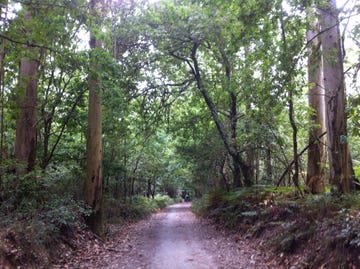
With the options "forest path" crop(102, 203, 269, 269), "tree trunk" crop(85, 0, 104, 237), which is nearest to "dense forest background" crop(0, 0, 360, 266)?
"tree trunk" crop(85, 0, 104, 237)

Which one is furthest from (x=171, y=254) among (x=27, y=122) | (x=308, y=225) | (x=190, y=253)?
(x=27, y=122)

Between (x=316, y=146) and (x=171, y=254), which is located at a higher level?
(x=316, y=146)

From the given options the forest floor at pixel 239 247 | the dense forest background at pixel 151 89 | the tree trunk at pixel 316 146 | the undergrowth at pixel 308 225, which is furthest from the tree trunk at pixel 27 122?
the tree trunk at pixel 316 146

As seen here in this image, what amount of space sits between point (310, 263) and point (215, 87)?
10837 millimetres

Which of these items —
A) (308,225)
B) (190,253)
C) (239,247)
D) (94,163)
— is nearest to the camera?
(308,225)

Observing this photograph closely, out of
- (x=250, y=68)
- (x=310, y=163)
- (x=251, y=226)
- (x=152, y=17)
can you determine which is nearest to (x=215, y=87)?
(x=250, y=68)

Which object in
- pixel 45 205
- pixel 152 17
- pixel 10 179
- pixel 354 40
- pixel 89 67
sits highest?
pixel 152 17

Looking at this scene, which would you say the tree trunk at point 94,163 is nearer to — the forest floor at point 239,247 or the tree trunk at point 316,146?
the forest floor at point 239,247

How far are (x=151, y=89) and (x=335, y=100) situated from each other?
8.67 meters

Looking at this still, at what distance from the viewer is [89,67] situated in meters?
7.77

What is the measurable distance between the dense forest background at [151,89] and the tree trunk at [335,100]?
0.03 m

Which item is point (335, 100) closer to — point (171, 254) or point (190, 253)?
point (190, 253)

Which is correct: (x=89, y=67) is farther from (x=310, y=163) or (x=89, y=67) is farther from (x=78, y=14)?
(x=310, y=163)

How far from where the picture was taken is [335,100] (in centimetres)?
811
